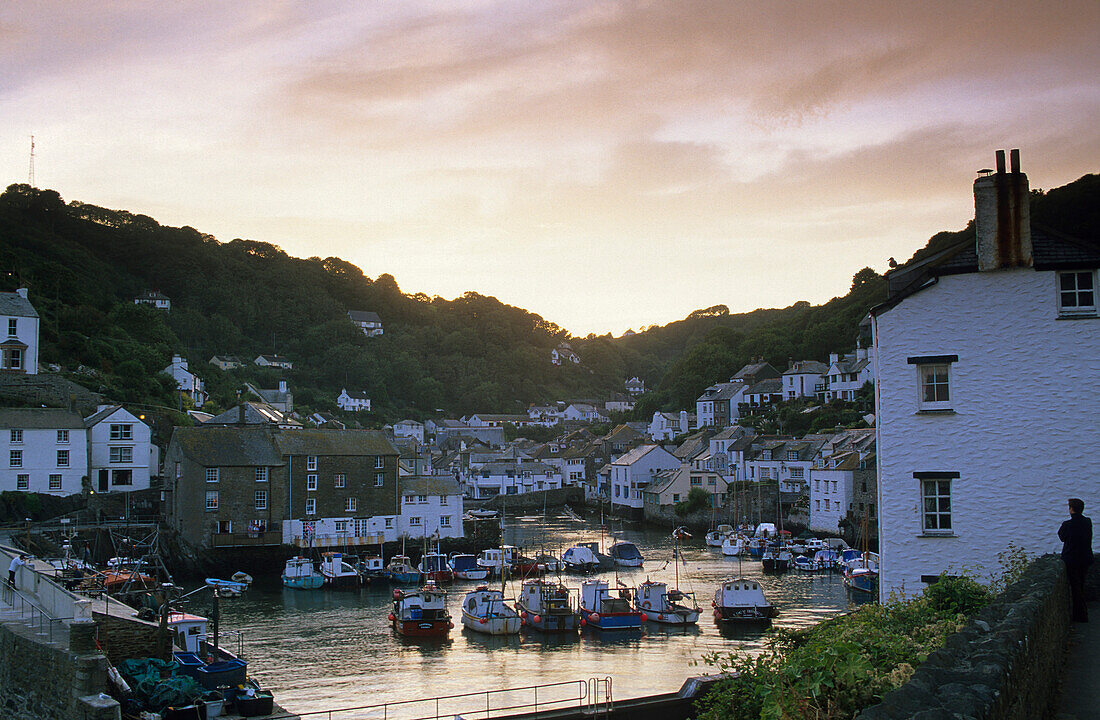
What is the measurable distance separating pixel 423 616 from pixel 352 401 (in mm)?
106000

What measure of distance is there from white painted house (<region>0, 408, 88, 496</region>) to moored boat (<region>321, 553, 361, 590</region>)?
61.9 ft

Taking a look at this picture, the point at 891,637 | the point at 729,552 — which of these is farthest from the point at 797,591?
the point at 891,637

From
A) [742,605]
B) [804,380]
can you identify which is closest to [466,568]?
[742,605]

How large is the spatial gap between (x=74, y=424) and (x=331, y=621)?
27345 mm

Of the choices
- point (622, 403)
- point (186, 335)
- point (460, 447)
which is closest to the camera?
point (460, 447)

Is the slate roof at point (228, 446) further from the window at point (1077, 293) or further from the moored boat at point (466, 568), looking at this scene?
the window at point (1077, 293)

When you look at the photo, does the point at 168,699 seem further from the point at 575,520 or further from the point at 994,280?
the point at 575,520

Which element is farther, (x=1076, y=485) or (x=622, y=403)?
(x=622, y=403)

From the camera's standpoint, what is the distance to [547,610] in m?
35.5

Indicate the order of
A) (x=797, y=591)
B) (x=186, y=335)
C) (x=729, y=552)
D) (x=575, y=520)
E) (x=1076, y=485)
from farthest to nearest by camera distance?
1. (x=186, y=335)
2. (x=575, y=520)
3. (x=729, y=552)
4. (x=797, y=591)
5. (x=1076, y=485)

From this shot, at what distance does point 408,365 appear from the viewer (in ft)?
525

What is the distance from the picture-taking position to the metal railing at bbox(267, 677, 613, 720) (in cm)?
2172

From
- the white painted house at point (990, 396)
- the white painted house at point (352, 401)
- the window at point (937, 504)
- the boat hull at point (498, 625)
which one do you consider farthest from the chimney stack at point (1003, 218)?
the white painted house at point (352, 401)

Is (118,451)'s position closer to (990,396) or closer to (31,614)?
(31,614)
